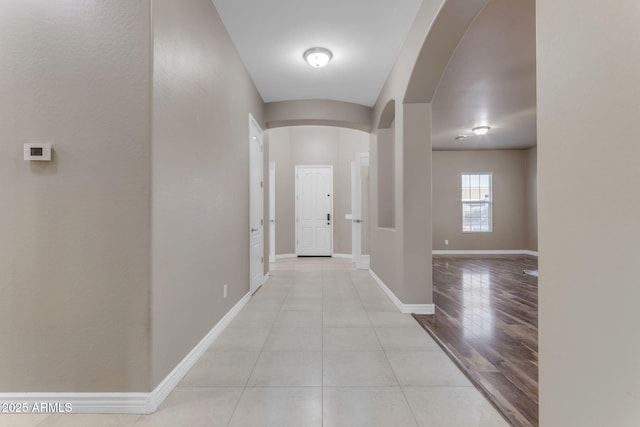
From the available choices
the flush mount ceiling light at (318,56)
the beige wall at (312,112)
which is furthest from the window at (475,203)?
the flush mount ceiling light at (318,56)

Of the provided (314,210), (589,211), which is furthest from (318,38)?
(314,210)

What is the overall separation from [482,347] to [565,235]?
67.5 inches

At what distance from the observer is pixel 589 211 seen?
1021 mm

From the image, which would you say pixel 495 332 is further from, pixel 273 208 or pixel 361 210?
pixel 273 208

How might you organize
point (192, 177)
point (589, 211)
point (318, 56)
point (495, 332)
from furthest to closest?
point (318, 56) < point (495, 332) < point (192, 177) < point (589, 211)

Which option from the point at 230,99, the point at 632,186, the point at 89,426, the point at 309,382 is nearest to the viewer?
the point at 632,186

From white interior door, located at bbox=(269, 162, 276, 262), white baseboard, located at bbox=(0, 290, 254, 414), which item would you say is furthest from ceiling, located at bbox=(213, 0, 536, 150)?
white baseboard, located at bbox=(0, 290, 254, 414)

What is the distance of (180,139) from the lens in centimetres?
201

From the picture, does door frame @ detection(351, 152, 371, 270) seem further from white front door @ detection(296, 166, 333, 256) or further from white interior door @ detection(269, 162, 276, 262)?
white interior door @ detection(269, 162, 276, 262)

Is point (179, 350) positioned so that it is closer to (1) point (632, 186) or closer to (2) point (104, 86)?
(2) point (104, 86)

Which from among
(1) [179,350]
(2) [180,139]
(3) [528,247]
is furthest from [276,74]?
(3) [528,247]

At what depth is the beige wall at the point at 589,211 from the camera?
2.90ft

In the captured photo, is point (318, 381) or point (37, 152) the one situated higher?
point (37, 152)

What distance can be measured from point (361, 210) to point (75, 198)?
16.9ft
